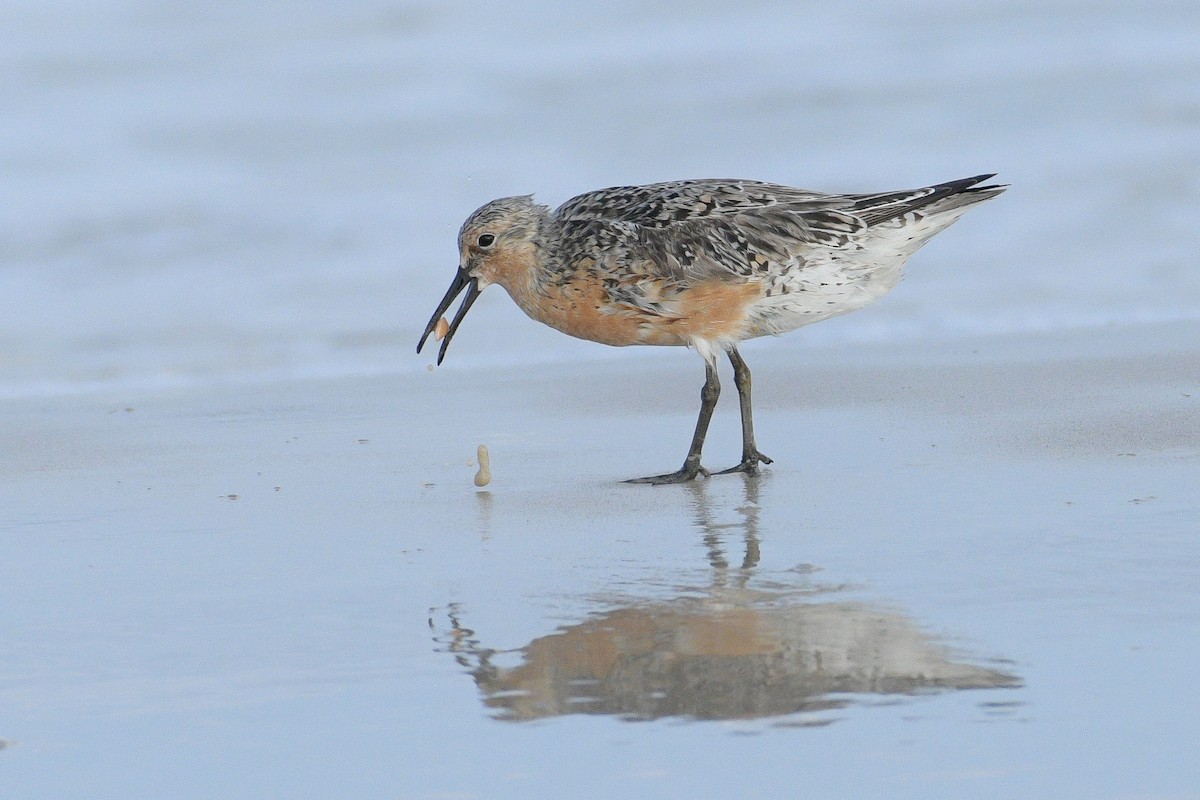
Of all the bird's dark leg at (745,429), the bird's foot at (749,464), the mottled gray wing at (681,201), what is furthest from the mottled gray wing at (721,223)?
the bird's foot at (749,464)

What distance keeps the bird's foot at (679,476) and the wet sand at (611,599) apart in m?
→ 0.14

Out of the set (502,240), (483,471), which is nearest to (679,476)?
(483,471)

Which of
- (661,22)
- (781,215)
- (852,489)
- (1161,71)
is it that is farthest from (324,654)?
(661,22)

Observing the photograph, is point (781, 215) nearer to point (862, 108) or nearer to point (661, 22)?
point (862, 108)

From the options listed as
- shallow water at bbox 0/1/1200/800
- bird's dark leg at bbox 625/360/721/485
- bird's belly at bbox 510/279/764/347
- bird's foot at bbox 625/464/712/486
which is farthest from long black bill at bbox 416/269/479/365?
bird's foot at bbox 625/464/712/486

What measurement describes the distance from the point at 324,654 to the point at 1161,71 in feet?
46.9

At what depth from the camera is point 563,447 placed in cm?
707

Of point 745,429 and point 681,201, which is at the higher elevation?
point 681,201

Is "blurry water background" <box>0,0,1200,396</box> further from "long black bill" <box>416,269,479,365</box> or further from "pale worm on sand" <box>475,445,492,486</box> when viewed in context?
"pale worm on sand" <box>475,445,492,486</box>

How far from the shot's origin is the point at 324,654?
13.1 feet

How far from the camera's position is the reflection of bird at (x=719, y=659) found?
11.4 feet

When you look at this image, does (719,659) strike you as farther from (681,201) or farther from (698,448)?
(681,201)

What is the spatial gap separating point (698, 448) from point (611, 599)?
2.16 metres

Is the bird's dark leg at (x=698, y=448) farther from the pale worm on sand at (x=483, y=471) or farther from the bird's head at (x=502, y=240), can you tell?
the bird's head at (x=502, y=240)
